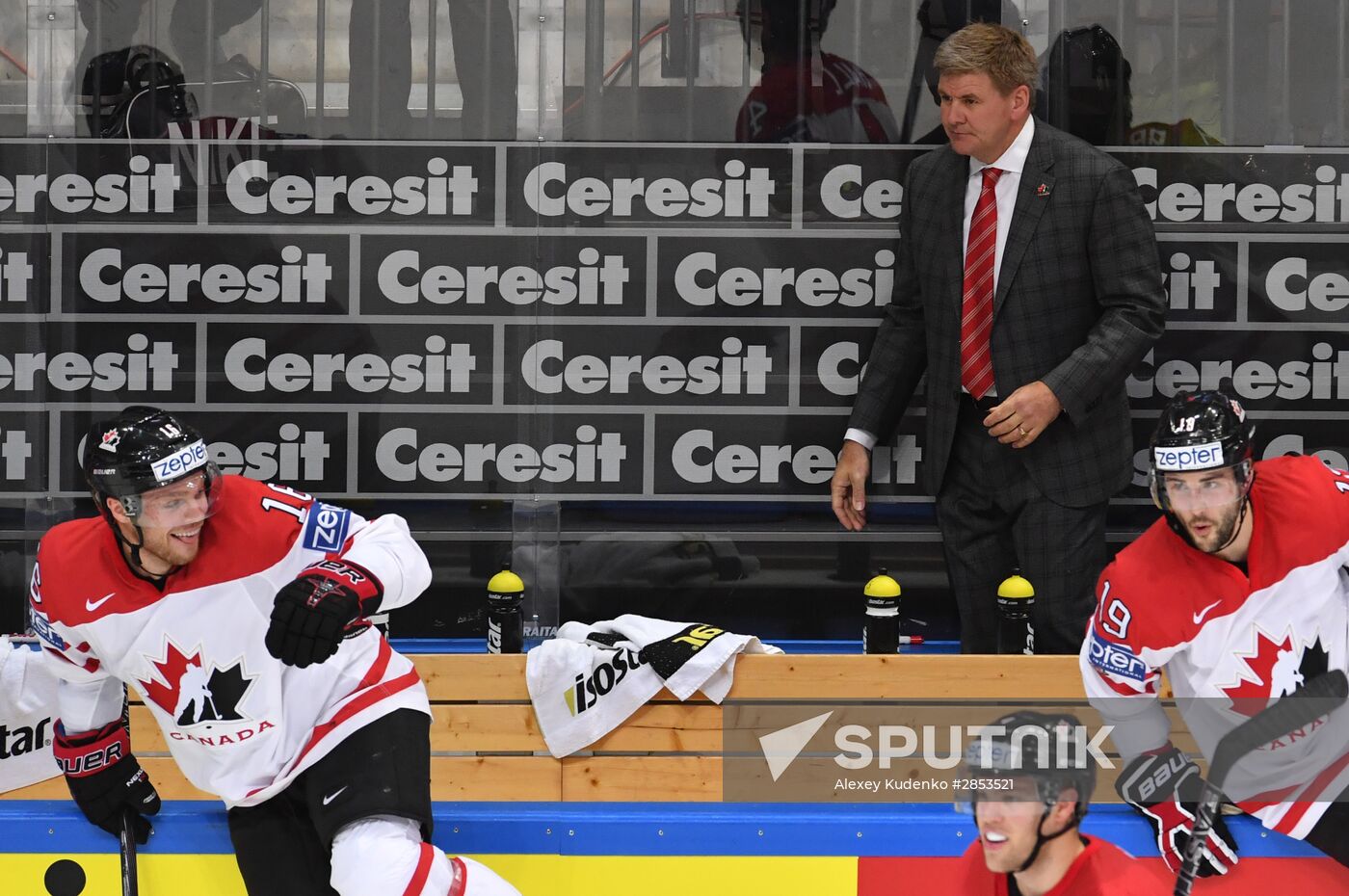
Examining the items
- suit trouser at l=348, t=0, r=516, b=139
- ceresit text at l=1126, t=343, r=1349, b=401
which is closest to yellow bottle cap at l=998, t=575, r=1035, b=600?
ceresit text at l=1126, t=343, r=1349, b=401

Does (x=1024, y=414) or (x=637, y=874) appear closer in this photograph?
(x=637, y=874)

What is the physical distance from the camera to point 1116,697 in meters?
2.59

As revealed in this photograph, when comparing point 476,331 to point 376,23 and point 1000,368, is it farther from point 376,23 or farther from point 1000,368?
point 1000,368

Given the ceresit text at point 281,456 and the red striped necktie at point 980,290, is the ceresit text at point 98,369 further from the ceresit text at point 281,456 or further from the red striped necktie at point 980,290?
the red striped necktie at point 980,290

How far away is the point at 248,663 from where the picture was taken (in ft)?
8.23

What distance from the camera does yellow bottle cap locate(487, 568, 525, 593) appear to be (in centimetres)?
333

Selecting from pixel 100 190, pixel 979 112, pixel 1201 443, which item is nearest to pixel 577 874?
pixel 1201 443

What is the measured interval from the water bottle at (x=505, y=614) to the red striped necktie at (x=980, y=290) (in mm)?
1117

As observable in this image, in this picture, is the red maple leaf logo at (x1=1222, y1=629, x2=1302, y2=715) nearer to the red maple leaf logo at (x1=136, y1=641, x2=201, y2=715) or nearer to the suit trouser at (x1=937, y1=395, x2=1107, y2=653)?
the suit trouser at (x1=937, y1=395, x2=1107, y2=653)

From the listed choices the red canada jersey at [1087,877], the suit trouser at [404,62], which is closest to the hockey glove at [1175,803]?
the red canada jersey at [1087,877]

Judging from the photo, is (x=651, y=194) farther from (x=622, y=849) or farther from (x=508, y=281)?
(x=622, y=849)

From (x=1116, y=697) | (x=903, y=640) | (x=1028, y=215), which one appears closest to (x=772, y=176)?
(x=1028, y=215)

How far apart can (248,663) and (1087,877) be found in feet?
4.56

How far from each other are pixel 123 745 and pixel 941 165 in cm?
207
